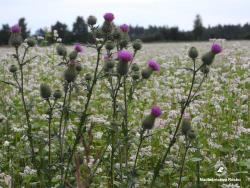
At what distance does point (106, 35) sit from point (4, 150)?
6.41ft

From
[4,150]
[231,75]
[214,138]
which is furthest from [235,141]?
[231,75]

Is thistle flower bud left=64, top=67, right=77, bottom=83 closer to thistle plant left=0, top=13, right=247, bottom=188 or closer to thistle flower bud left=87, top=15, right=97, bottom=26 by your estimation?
thistle plant left=0, top=13, right=247, bottom=188

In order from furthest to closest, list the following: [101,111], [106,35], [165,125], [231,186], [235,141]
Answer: [101,111] → [165,125] → [235,141] → [106,35] → [231,186]

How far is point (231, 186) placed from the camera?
13.9 ft

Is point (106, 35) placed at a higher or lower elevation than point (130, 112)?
higher

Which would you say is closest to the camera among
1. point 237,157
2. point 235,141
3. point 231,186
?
point 231,186

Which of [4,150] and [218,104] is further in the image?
[218,104]

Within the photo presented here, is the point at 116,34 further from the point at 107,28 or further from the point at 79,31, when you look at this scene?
the point at 79,31

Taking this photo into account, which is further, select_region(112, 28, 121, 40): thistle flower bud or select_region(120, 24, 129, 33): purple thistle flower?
select_region(120, 24, 129, 33): purple thistle flower

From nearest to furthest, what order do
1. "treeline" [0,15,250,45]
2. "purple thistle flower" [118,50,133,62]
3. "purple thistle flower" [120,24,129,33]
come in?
"purple thistle flower" [118,50,133,62]
"purple thistle flower" [120,24,129,33]
"treeline" [0,15,250,45]

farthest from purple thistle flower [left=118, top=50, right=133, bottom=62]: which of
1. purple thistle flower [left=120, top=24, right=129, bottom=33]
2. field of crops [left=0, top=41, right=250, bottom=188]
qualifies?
purple thistle flower [left=120, top=24, right=129, bottom=33]

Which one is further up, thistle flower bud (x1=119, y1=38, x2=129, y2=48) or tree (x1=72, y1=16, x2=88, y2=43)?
thistle flower bud (x1=119, y1=38, x2=129, y2=48)

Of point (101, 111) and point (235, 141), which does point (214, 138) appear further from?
point (101, 111)

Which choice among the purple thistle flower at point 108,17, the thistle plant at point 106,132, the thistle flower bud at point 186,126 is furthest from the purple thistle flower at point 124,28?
the thistle flower bud at point 186,126
